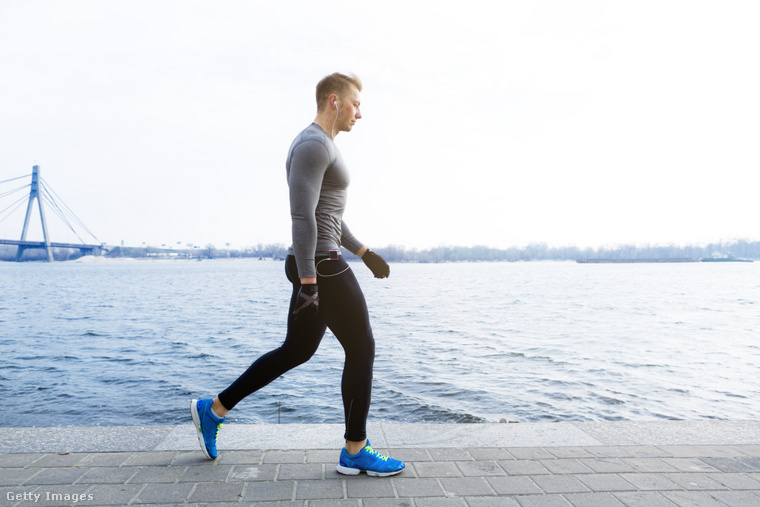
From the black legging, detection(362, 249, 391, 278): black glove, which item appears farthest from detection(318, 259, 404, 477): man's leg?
detection(362, 249, 391, 278): black glove

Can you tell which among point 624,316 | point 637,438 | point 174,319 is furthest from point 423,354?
point 624,316

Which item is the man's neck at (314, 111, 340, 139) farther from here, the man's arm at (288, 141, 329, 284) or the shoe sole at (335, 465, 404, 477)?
the shoe sole at (335, 465, 404, 477)

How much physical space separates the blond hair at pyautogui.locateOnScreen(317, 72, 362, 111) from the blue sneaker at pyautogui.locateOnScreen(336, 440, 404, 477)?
1621 mm

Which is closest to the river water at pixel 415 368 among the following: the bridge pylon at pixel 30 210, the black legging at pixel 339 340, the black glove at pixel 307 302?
the black legging at pixel 339 340

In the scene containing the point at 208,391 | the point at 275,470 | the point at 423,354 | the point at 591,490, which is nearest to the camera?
the point at 591,490

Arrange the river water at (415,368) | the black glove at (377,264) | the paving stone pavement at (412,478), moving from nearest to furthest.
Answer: the paving stone pavement at (412,478) → the black glove at (377,264) → the river water at (415,368)

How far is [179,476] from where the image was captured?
7.96 feet

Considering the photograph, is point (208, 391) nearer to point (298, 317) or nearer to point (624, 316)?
point (298, 317)

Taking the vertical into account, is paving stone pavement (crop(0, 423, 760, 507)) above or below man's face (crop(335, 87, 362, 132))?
below

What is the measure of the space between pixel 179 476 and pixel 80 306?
2702 cm

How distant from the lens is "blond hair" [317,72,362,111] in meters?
2.62

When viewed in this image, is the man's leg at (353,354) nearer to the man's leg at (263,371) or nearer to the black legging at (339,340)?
the black legging at (339,340)

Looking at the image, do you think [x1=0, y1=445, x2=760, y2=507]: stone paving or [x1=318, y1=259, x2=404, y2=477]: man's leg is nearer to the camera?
[x1=0, y1=445, x2=760, y2=507]: stone paving

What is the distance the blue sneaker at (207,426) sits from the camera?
2596 mm
